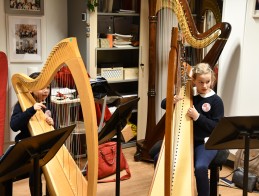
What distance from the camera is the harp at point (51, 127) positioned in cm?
141

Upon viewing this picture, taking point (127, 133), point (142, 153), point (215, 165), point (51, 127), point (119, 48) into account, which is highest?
point (119, 48)

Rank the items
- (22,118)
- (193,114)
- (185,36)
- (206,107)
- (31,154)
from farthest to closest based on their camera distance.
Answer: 1. (185,36)
2. (206,107)
3. (193,114)
4. (22,118)
5. (31,154)

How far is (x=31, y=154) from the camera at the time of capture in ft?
5.12

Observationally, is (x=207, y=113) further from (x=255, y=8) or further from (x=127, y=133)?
(x=127, y=133)

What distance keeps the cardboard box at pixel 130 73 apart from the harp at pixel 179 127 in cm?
90

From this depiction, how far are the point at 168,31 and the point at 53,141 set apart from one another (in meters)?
2.44

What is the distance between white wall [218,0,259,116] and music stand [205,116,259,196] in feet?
4.88

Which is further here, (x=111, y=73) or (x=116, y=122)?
(x=111, y=73)

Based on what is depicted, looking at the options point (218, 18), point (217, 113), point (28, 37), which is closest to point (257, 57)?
point (218, 18)

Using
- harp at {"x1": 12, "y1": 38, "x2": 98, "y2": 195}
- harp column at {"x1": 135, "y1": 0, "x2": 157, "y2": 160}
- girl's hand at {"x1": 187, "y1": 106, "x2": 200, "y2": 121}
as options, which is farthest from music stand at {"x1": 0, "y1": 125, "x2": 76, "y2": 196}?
harp column at {"x1": 135, "y1": 0, "x2": 157, "y2": 160}

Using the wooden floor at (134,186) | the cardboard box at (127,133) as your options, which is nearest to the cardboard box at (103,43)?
the cardboard box at (127,133)

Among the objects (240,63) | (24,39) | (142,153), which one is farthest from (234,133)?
(24,39)

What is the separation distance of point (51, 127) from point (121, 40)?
1.78 metres

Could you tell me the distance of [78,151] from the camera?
344 centimetres
